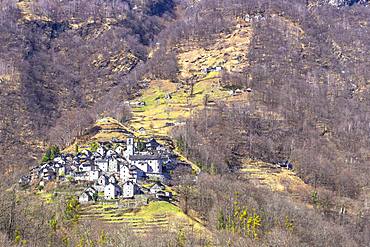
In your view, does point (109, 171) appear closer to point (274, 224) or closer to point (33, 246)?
point (274, 224)

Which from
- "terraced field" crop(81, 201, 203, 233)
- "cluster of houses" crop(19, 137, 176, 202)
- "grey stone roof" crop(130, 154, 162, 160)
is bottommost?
"terraced field" crop(81, 201, 203, 233)

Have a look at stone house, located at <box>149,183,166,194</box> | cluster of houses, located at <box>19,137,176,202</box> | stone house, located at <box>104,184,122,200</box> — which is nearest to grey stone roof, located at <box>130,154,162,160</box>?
cluster of houses, located at <box>19,137,176,202</box>

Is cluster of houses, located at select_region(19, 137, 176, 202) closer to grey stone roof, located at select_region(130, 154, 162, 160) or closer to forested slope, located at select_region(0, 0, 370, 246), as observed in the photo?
grey stone roof, located at select_region(130, 154, 162, 160)

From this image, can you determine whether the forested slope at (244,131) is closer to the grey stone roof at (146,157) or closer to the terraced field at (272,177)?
the terraced field at (272,177)

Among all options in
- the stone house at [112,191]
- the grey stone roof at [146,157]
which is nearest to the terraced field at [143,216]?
the stone house at [112,191]

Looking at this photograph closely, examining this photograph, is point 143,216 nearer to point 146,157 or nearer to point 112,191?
point 112,191

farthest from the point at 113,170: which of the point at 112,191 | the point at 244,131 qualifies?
the point at 244,131

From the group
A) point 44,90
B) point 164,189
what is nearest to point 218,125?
point 164,189

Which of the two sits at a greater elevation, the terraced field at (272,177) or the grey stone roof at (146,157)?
the grey stone roof at (146,157)
